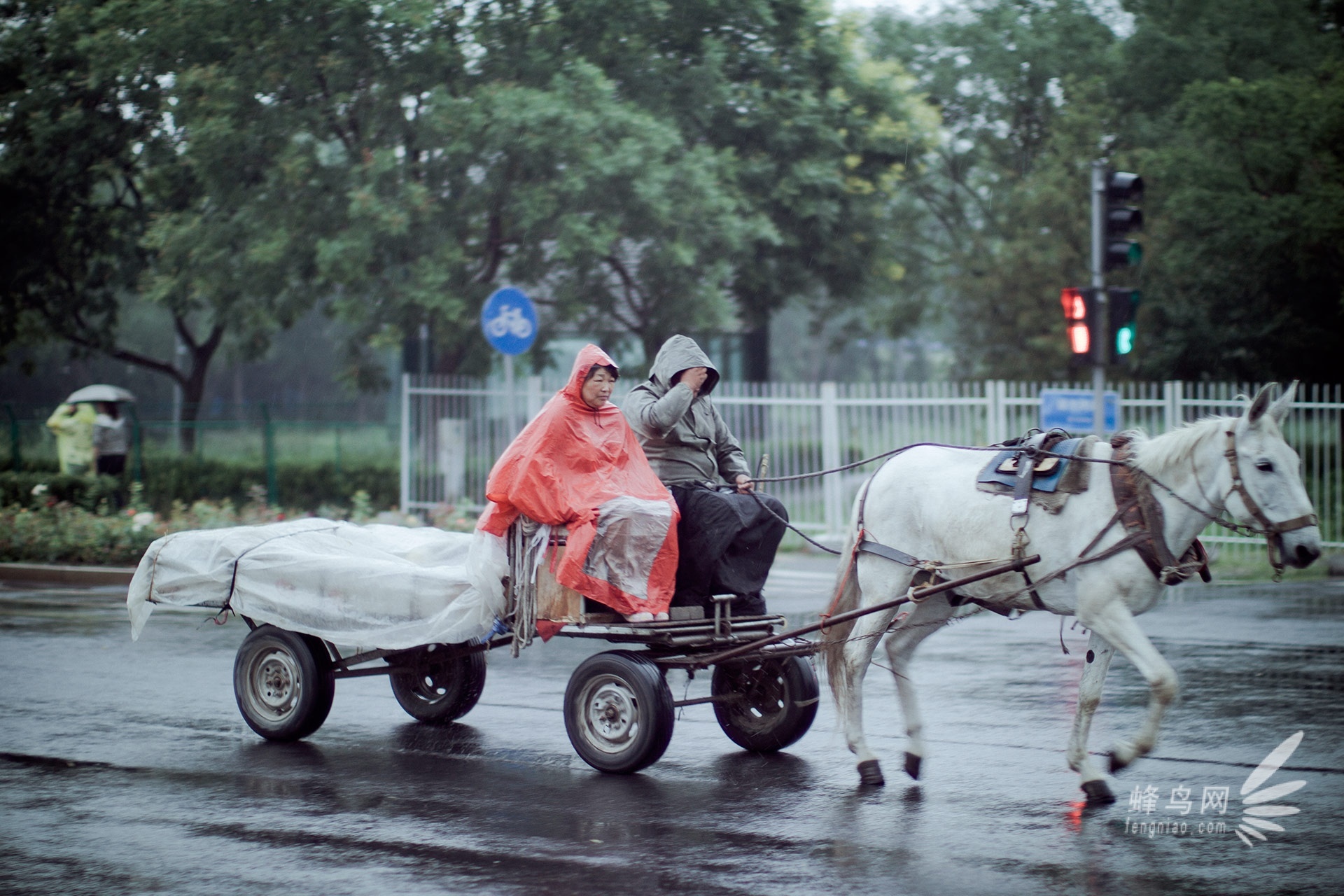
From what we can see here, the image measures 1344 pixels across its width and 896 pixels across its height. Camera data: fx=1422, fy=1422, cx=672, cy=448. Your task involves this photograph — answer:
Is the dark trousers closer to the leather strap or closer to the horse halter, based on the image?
the leather strap

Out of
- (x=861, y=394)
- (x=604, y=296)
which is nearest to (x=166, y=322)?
(x=604, y=296)

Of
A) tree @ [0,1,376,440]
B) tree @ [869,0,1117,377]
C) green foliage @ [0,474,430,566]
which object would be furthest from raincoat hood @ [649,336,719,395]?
tree @ [869,0,1117,377]

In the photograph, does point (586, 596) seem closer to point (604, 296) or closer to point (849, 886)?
point (849, 886)

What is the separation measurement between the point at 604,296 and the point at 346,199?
4.46 metres

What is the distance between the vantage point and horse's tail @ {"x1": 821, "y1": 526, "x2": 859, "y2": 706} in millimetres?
6992

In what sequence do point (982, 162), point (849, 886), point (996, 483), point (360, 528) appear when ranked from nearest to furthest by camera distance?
1. point (849, 886)
2. point (996, 483)
3. point (360, 528)
4. point (982, 162)

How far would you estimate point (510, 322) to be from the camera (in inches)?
609

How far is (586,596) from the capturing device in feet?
22.5

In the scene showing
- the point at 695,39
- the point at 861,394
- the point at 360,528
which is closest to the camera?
the point at 360,528

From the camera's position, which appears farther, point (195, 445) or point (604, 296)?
point (195, 445)

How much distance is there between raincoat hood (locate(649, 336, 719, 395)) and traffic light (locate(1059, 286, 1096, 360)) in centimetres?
616

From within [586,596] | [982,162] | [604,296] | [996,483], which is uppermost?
[982,162]

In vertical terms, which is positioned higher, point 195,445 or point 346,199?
point 346,199

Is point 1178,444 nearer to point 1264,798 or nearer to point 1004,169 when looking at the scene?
point 1264,798
